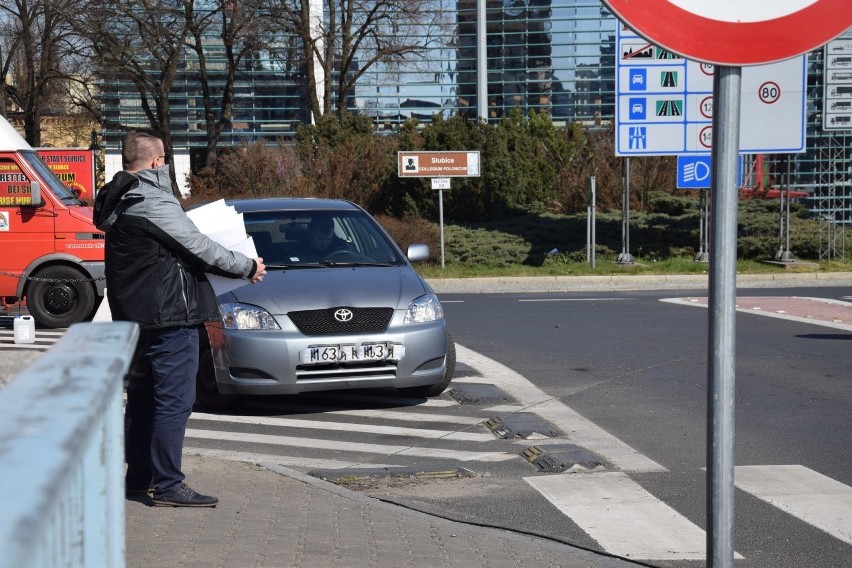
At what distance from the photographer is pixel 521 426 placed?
848 cm

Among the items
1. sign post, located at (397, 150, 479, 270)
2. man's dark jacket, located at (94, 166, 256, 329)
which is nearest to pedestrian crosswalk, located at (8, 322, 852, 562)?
man's dark jacket, located at (94, 166, 256, 329)

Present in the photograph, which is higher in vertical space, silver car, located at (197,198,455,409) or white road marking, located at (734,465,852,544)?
silver car, located at (197,198,455,409)

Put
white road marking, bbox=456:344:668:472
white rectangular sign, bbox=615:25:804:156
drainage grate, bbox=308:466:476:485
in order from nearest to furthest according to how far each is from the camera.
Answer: drainage grate, bbox=308:466:476:485 < white road marking, bbox=456:344:668:472 < white rectangular sign, bbox=615:25:804:156

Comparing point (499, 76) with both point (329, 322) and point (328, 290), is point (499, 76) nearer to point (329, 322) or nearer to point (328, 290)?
point (328, 290)

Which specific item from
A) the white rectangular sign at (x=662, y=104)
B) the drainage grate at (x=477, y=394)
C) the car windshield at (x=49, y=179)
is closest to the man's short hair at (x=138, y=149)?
the drainage grate at (x=477, y=394)

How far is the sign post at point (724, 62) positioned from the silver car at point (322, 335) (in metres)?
6.24

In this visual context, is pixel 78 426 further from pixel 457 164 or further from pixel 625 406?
pixel 457 164

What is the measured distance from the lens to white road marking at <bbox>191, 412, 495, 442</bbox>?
8320 millimetres

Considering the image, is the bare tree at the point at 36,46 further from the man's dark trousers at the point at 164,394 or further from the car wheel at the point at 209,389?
the man's dark trousers at the point at 164,394

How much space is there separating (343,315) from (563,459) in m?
2.32

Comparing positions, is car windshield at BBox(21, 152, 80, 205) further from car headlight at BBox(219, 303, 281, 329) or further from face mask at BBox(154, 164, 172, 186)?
face mask at BBox(154, 164, 172, 186)

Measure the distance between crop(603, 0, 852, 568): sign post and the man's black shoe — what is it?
3474 mm

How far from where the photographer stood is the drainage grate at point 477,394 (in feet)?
32.0

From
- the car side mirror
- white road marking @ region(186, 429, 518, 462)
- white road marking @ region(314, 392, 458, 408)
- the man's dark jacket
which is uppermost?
the man's dark jacket
